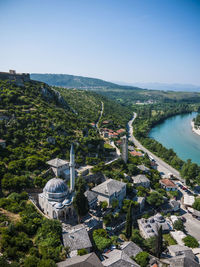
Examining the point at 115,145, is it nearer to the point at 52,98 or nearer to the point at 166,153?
the point at 166,153

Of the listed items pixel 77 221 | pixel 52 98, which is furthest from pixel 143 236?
pixel 52 98

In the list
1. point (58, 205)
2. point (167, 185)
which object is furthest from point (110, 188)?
point (167, 185)

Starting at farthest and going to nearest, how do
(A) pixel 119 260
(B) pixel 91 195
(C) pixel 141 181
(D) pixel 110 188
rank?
1. (C) pixel 141 181
2. (D) pixel 110 188
3. (B) pixel 91 195
4. (A) pixel 119 260

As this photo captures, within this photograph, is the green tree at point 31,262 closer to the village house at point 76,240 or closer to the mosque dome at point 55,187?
the village house at point 76,240

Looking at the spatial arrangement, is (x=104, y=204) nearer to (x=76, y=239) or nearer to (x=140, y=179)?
(x=76, y=239)

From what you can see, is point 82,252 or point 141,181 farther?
Result: point 141,181
